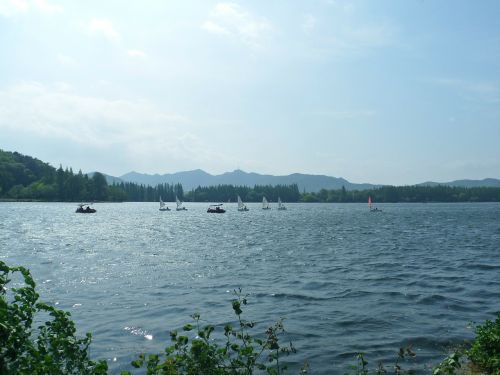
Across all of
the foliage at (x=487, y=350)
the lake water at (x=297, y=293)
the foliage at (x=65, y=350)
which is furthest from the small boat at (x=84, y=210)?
the foliage at (x=65, y=350)

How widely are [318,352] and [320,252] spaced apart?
3468 centimetres

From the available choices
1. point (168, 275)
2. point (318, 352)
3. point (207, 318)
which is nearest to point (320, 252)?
point (168, 275)

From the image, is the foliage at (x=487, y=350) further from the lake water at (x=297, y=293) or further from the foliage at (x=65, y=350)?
the foliage at (x=65, y=350)

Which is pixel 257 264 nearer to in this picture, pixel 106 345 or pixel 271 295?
pixel 271 295

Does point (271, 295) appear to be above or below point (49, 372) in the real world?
below

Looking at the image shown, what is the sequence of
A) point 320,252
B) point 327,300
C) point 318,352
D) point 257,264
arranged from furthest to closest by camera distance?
point 320,252
point 257,264
point 327,300
point 318,352

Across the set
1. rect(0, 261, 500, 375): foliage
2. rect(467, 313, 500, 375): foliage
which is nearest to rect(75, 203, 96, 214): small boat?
rect(467, 313, 500, 375): foliage

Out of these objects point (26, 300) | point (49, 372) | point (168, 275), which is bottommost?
point (168, 275)

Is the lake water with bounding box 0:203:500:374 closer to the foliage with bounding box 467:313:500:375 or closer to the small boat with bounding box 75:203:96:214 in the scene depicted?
the foliage with bounding box 467:313:500:375

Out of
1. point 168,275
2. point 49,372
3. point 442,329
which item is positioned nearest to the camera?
point 49,372

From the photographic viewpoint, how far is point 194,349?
356 inches

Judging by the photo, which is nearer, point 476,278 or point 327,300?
point 327,300

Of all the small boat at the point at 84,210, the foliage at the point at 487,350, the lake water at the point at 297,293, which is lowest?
the lake water at the point at 297,293

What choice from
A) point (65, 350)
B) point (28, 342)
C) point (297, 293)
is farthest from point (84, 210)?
point (28, 342)
